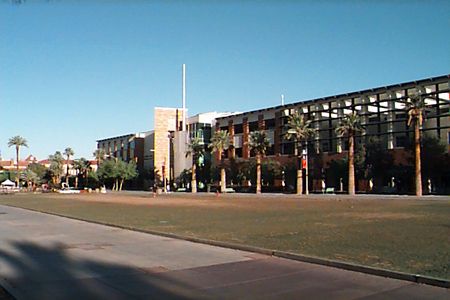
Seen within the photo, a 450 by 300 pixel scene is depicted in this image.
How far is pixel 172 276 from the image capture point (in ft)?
34.2

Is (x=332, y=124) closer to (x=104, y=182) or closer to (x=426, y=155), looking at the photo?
(x=426, y=155)

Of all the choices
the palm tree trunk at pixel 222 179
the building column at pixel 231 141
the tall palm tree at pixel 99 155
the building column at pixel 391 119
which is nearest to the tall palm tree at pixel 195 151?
the building column at pixel 231 141

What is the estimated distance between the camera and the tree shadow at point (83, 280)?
8.69 meters

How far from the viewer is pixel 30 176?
140 m

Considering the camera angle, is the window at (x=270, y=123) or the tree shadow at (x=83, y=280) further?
the window at (x=270, y=123)

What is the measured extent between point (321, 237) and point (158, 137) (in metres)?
117

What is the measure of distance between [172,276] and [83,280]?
5.83 feet

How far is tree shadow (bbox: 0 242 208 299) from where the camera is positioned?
8690 millimetres

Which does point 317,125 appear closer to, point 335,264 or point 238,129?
point 238,129

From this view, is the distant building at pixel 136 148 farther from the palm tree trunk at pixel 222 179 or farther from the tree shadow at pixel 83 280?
the tree shadow at pixel 83 280

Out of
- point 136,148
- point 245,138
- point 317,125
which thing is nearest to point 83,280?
point 317,125

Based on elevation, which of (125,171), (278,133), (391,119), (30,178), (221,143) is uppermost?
(391,119)

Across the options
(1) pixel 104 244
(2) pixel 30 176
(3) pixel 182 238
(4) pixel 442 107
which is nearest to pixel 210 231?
(3) pixel 182 238

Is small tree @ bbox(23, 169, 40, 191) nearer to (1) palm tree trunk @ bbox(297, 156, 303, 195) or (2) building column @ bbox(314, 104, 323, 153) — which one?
(2) building column @ bbox(314, 104, 323, 153)
